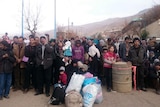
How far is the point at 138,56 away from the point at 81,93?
2.63 meters

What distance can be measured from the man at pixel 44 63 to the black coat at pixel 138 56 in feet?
9.10

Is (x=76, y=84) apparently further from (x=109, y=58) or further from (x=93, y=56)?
(x=93, y=56)

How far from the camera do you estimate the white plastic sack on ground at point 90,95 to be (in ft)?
20.3

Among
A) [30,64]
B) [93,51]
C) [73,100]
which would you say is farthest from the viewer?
[93,51]

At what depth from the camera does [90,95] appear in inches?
247

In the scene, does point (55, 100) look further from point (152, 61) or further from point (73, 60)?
point (152, 61)

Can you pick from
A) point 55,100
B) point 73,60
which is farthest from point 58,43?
point 55,100

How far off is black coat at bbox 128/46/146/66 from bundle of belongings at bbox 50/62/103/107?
1971mm

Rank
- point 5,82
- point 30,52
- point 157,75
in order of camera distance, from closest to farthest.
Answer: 1. point 5,82
2. point 30,52
3. point 157,75

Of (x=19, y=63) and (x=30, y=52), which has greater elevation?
(x=30, y=52)

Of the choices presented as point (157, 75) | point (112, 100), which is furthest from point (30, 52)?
point (157, 75)

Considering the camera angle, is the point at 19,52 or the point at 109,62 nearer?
the point at 19,52

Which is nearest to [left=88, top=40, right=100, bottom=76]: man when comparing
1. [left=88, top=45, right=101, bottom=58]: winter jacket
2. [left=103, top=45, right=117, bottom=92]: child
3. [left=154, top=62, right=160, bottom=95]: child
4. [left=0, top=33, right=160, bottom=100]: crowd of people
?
[left=88, top=45, right=101, bottom=58]: winter jacket

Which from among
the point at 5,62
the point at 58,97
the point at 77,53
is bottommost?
the point at 58,97
